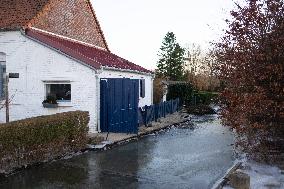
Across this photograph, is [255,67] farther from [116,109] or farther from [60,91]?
[60,91]

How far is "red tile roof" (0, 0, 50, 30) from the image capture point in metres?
19.6

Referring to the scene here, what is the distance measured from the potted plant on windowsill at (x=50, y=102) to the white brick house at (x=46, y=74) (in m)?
0.18

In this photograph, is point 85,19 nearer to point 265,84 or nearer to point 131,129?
point 131,129

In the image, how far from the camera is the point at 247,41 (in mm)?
10188

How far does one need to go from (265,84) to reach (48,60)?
11.2 m

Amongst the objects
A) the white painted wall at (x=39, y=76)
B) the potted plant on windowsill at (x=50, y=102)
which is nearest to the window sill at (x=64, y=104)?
the white painted wall at (x=39, y=76)

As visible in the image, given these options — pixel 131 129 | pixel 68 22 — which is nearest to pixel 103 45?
pixel 68 22

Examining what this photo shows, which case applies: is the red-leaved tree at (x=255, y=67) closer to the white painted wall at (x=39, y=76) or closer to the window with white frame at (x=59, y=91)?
the white painted wall at (x=39, y=76)

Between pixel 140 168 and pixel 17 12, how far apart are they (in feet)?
42.4

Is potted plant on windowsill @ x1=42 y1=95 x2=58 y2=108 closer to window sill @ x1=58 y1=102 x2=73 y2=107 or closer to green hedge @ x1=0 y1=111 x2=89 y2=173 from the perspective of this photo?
window sill @ x1=58 y1=102 x2=73 y2=107

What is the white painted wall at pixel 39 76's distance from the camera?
58.5 feet

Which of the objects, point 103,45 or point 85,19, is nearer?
point 85,19

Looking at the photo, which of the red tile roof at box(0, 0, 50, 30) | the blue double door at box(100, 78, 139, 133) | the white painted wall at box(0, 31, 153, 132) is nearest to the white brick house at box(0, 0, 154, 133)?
the white painted wall at box(0, 31, 153, 132)

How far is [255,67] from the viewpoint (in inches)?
393
